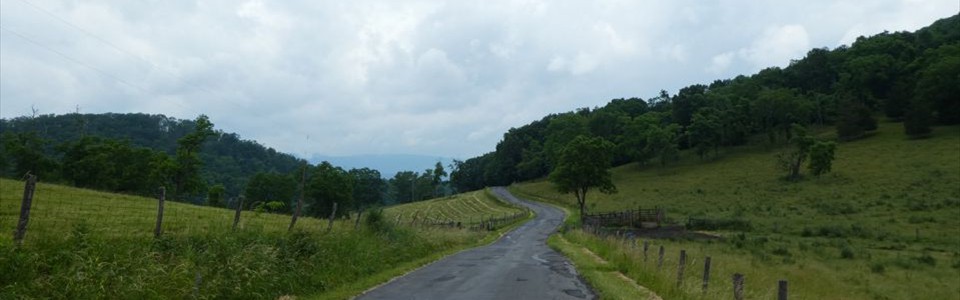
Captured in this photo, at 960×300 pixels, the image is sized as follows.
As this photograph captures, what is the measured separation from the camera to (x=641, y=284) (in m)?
15.5

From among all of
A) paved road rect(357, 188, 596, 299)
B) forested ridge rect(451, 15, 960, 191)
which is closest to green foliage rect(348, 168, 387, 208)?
forested ridge rect(451, 15, 960, 191)

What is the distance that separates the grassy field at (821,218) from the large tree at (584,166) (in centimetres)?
761

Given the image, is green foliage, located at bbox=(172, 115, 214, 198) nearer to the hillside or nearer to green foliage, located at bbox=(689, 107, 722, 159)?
the hillside

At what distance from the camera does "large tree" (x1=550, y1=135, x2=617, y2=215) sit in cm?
5856

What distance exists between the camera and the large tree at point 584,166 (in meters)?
58.6

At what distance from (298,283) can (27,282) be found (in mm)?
5531

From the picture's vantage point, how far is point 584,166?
58250 millimetres

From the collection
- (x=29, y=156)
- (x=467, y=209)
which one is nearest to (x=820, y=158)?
(x=467, y=209)

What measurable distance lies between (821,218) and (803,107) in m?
64.7

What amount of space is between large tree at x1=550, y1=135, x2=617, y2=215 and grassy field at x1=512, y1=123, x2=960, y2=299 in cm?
761

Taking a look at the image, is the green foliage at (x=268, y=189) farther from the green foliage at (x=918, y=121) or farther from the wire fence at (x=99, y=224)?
the green foliage at (x=918, y=121)

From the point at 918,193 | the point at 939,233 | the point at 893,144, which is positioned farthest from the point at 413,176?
the point at 939,233

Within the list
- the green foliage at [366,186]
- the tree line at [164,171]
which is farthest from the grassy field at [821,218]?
the green foliage at [366,186]

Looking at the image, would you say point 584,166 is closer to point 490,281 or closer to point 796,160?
point 796,160
